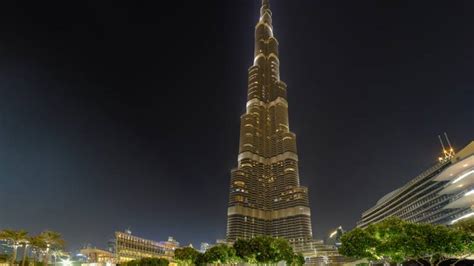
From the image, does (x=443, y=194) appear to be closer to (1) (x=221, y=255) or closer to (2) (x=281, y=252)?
(2) (x=281, y=252)

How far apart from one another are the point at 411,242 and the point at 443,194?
73435 millimetres

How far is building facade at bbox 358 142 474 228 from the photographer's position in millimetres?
96662

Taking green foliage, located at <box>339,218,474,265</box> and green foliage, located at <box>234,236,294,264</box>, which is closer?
green foliage, located at <box>339,218,474,265</box>

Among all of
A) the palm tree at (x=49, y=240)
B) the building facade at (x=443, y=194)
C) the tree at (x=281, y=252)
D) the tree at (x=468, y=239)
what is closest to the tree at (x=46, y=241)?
the palm tree at (x=49, y=240)

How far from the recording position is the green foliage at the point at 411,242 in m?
56.6

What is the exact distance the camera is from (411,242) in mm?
58750

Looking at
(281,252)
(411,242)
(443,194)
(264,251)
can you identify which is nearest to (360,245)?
(411,242)

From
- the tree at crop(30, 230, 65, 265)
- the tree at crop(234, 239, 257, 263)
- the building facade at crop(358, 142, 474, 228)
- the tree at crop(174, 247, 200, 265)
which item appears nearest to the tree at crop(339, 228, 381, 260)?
the tree at crop(234, 239, 257, 263)

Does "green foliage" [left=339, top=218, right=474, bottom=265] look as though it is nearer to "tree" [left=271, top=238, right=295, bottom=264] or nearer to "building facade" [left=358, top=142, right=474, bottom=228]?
"tree" [left=271, top=238, right=295, bottom=264]

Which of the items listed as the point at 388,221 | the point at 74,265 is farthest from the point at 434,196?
the point at 74,265

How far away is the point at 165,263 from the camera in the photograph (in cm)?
10900

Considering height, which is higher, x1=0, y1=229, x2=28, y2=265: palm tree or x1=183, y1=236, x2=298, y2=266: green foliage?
x1=0, y1=229, x2=28, y2=265: palm tree

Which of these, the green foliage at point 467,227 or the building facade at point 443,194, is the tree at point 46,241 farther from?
the building facade at point 443,194

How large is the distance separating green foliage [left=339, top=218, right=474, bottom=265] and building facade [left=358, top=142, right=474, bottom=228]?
41442 mm
